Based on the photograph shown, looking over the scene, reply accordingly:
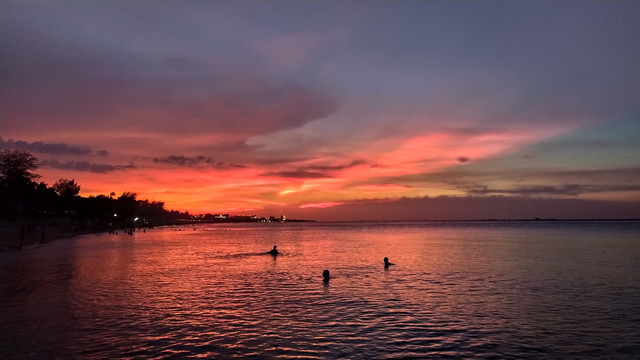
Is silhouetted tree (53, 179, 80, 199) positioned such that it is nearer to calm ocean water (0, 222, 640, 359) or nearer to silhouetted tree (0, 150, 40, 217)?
silhouetted tree (0, 150, 40, 217)

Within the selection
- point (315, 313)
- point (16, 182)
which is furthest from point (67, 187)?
point (315, 313)

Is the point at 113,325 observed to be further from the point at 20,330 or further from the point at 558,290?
the point at 558,290

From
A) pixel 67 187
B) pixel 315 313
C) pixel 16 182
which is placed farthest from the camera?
pixel 67 187

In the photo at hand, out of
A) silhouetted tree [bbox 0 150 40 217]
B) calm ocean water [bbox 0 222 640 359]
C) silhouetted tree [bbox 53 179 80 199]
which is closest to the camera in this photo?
calm ocean water [bbox 0 222 640 359]

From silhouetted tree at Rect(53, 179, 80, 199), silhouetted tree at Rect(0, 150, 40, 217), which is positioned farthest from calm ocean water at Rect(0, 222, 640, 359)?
silhouetted tree at Rect(53, 179, 80, 199)

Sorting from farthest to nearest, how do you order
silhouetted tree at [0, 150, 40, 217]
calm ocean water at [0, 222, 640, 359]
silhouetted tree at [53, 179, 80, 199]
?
silhouetted tree at [53, 179, 80, 199] → silhouetted tree at [0, 150, 40, 217] → calm ocean water at [0, 222, 640, 359]

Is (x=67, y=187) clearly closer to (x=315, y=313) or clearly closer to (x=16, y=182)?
(x=16, y=182)

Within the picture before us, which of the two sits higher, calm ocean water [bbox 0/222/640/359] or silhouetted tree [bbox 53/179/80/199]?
silhouetted tree [bbox 53/179/80/199]

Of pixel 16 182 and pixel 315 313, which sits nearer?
pixel 315 313

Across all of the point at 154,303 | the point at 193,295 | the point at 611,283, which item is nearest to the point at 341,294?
the point at 193,295

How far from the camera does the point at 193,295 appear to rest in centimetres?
3406

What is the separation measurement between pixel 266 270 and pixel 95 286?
19.7 m

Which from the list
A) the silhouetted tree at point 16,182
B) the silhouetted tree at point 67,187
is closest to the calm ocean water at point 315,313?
the silhouetted tree at point 16,182

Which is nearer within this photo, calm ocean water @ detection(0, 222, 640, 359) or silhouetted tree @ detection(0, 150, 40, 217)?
calm ocean water @ detection(0, 222, 640, 359)
